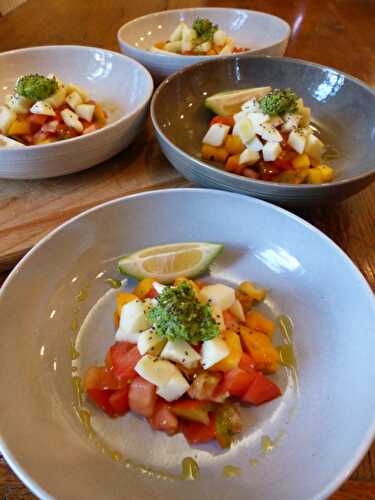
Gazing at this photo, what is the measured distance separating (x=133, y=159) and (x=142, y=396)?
3.52 feet

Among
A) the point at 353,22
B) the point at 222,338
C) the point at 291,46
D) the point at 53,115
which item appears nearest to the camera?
the point at 222,338

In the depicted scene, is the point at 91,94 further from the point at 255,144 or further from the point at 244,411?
the point at 244,411

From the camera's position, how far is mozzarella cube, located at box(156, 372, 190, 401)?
0.95 meters

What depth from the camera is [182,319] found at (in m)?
0.96

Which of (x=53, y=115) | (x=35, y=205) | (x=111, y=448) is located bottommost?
(x=111, y=448)

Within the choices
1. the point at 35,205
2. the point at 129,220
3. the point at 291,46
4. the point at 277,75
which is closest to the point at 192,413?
the point at 129,220

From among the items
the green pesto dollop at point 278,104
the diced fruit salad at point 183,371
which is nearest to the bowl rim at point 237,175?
the green pesto dollop at point 278,104

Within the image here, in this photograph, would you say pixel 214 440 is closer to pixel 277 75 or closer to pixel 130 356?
pixel 130 356

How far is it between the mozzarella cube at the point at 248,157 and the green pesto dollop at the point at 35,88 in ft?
2.75

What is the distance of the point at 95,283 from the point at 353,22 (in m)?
3.14

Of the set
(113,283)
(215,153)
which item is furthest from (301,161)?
(113,283)

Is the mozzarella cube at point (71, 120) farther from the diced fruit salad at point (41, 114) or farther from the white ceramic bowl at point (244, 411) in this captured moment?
the white ceramic bowl at point (244, 411)

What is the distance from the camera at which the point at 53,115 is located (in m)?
1.66

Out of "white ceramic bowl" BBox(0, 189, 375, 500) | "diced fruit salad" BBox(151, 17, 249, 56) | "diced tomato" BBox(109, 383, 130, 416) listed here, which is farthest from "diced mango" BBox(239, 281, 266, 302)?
"diced fruit salad" BBox(151, 17, 249, 56)
